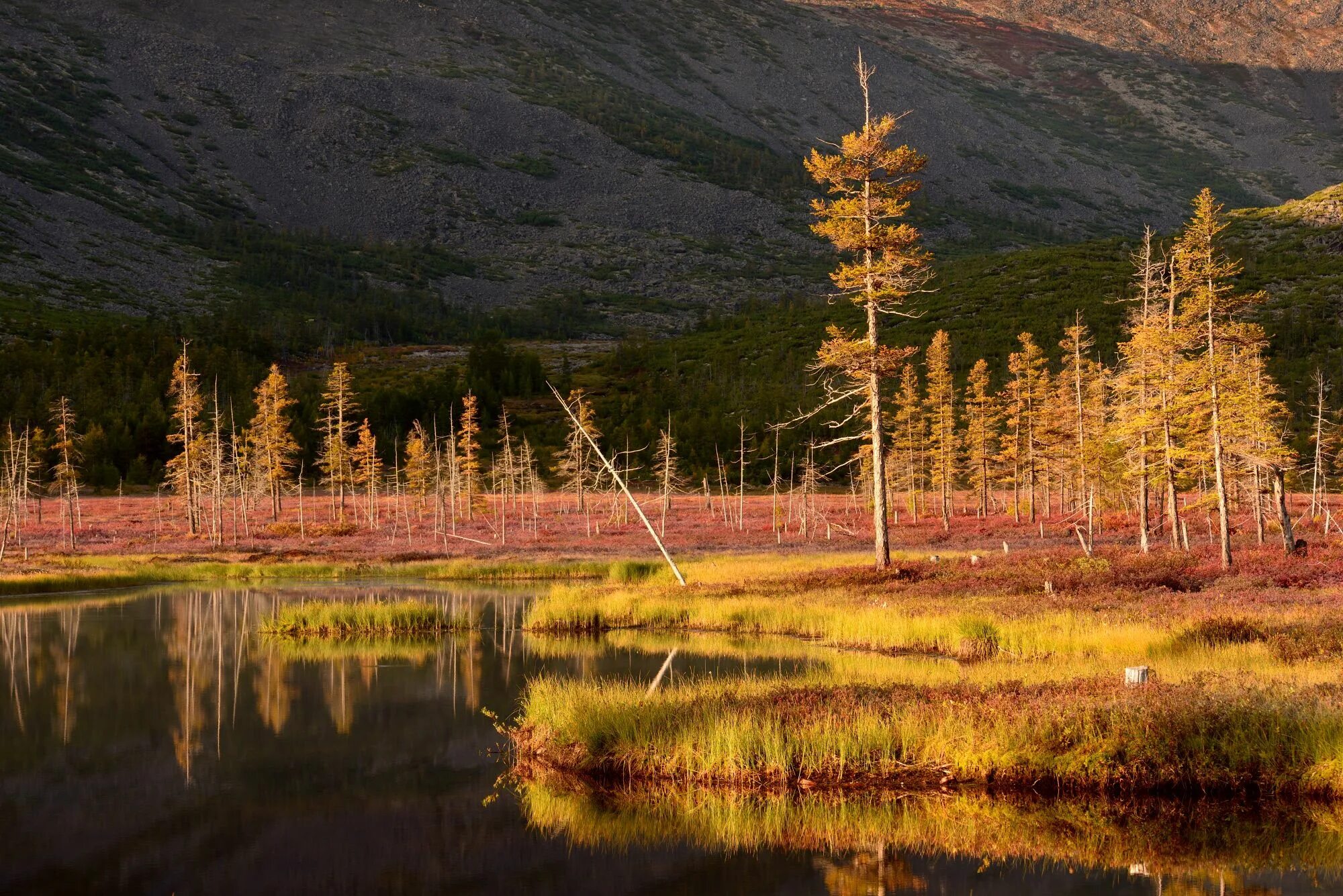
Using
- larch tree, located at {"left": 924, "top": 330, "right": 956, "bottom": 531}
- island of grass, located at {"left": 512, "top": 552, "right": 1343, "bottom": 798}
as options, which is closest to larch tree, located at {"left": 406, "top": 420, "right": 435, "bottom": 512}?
larch tree, located at {"left": 924, "top": 330, "right": 956, "bottom": 531}

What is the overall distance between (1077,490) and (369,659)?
189ft

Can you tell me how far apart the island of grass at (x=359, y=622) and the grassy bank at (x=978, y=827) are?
19096 millimetres

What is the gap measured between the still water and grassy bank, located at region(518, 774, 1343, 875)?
0.12 feet

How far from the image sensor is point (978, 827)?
1377cm

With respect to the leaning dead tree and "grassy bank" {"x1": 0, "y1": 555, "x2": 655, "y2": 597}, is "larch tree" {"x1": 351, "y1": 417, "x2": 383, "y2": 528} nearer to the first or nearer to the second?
"grassy bank" {"x1": 0, "y1": 555, "x2": 655, "y2": 597}

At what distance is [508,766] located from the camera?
1762 cm

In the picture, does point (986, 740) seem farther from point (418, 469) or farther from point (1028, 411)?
point (418, 469)

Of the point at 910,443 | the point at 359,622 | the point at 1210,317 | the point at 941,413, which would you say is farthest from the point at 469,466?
the point at 1210,317

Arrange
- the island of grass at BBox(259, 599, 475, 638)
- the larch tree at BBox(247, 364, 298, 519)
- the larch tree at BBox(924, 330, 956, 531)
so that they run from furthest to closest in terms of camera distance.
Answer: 1. the larch tree at BBox(247, 364, 298, 519)
2. the larch tree at BBox(924, 330, 956, 531)
3. the island of grass at BBox(259, 599, 475, 638)

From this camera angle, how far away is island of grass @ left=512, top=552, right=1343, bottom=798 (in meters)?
14.9

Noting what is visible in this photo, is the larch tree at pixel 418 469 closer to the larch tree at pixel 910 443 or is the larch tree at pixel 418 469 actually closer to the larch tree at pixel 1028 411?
the larch tree at pixel 910 443

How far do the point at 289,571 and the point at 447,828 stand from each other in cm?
4457

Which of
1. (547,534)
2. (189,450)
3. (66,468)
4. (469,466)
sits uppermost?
(189,450)

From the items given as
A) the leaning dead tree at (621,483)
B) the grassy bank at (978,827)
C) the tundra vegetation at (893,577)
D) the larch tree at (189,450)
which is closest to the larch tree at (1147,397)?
→ the tundra vegetation at (893,577)
